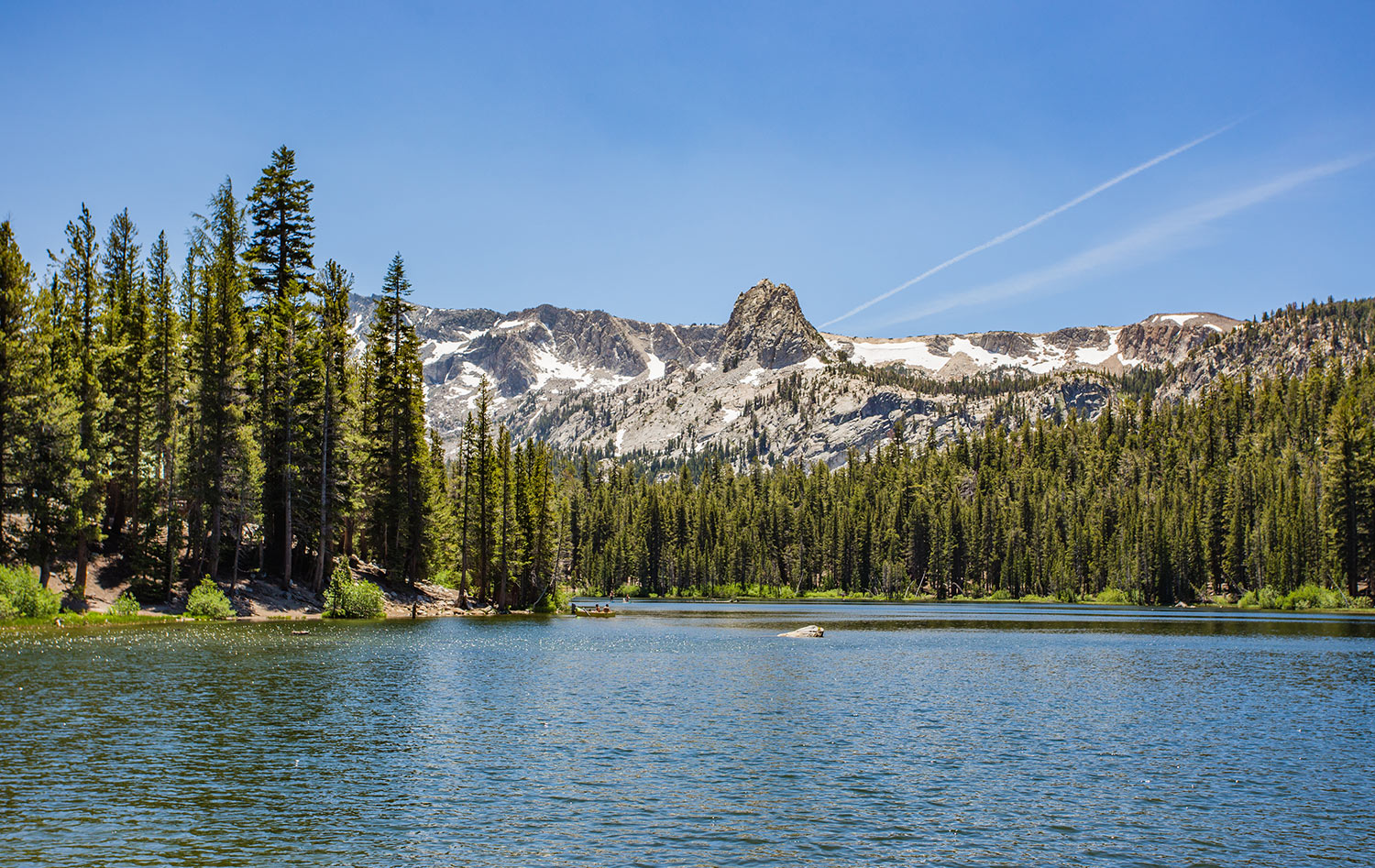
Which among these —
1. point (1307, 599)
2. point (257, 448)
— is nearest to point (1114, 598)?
point (1307, 599)

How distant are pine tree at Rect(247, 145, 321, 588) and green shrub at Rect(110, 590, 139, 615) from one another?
12183 mm

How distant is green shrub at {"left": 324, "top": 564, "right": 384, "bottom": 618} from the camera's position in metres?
65.5

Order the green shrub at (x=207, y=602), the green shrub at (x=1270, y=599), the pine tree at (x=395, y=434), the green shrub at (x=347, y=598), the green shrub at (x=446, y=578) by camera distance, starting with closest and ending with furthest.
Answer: the green shrub at (x=207, y=602), the green shrub at (x=347, y=598), the pine tree at (x=395, y=434), the green shrub at (x=446, y=578), the green shrub at (x=1270, y=599)

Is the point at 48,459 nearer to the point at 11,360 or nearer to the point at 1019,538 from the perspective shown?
the point at 11,360

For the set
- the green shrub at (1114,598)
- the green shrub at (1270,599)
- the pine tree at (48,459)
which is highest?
the pine tree at (48,459)

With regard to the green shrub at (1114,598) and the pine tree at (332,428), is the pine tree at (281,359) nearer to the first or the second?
the pine tree at (332,428)

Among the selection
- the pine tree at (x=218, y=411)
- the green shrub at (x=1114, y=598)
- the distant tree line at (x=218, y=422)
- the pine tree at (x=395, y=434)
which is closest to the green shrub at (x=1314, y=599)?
the green shrub at (x=1114, y=598)

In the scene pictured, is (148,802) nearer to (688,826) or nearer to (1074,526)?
(688,826)

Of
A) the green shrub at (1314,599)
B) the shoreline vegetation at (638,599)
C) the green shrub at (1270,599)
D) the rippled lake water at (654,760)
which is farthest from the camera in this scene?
the green shrub at (1270,599)

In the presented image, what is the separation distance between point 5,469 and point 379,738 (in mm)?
35403

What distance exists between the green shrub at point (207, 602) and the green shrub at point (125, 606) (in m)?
2.87

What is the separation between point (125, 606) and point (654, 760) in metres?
41.4

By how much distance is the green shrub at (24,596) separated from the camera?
148ft

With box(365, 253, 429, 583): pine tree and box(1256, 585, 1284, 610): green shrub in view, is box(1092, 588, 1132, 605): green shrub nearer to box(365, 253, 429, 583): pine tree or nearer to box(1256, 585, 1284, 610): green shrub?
box(1256, 585, 1284, 610): green shrub
